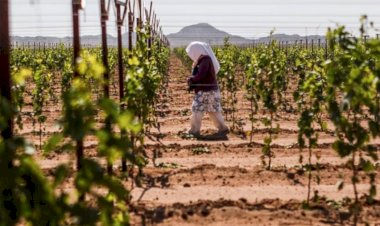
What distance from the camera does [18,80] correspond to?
8.80 feet

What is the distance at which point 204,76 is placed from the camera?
1003 cm

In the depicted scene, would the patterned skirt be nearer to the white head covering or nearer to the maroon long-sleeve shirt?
the maroon long-sleeve shirt

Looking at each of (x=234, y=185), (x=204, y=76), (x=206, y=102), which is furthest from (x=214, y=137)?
(x=234, y=185)

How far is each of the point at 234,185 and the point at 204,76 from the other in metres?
3.63

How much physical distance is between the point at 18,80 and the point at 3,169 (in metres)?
0.71

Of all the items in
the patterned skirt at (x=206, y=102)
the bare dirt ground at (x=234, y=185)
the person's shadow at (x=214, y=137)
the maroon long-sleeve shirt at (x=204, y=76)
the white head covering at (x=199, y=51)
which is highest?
the white head covering at (x=199, y=51)

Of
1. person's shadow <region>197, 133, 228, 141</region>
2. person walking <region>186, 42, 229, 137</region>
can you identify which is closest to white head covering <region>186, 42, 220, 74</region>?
person walking <region>186, 42, 229, 137</region>

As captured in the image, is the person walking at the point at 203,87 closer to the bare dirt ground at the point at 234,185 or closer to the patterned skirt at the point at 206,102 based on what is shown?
the patterned skirt at the point at 206,102

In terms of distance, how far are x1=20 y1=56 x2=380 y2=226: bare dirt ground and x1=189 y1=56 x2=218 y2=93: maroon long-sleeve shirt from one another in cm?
89

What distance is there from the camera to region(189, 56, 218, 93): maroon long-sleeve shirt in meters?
10.0

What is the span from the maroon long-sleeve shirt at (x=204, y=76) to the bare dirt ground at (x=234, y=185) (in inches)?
35.1

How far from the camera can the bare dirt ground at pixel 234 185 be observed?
5434 mm

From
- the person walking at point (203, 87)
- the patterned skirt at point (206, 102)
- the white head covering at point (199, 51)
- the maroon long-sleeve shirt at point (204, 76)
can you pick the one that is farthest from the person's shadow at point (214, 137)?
the white head covering at point (199, 51)

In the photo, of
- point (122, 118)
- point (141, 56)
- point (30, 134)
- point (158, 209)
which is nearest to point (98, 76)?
point (122, 118)
